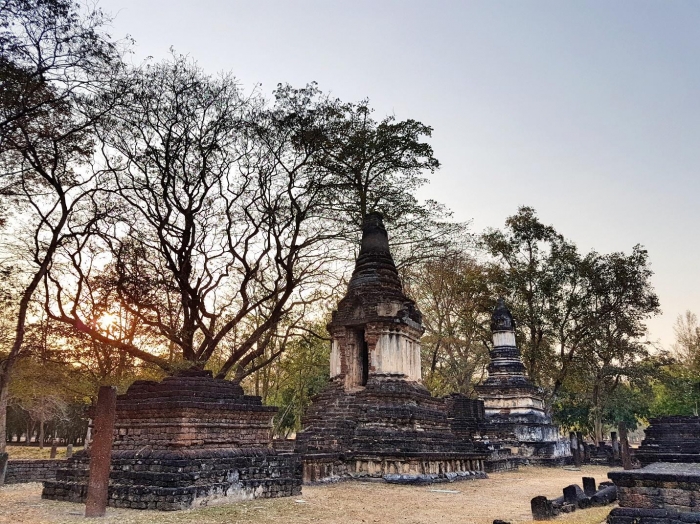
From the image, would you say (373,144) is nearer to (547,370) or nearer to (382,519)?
(382,519)

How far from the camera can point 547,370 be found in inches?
1416

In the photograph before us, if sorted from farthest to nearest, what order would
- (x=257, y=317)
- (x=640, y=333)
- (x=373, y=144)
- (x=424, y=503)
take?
(x=640, y=333), (x=257, y=317), (x=373, y=144), (x=424, y=503)

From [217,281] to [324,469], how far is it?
26.2 feet

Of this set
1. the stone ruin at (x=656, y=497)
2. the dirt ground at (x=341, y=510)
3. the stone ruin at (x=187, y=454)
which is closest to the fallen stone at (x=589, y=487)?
the dirt ground at (x=341, y=510)

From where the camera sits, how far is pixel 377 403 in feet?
60.7

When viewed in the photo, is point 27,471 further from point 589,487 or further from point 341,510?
point 589,487

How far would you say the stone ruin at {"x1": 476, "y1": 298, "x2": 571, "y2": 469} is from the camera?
28578 millimetres

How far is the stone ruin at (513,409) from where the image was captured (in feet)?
93.8

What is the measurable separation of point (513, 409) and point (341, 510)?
74.3ft

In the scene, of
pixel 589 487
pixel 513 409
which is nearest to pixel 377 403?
pixel 589 487

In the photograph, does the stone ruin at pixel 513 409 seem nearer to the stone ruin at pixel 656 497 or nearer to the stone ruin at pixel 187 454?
the stone ruin at pixel 187 454

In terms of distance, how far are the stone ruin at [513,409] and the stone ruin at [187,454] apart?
58.9 ft

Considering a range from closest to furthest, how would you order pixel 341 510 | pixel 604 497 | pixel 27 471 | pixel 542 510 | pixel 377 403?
1. pixel 542 510
2. pixel 341 510
3. pixel 604 497
4. pixel 27 471
5. pixel 377 403

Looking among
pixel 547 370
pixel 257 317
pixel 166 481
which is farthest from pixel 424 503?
pixel 547 370
